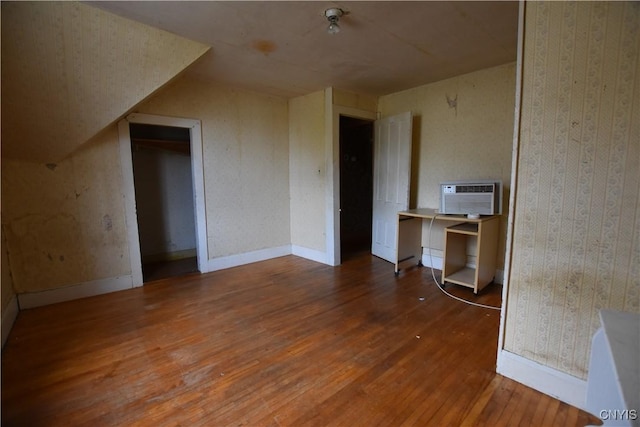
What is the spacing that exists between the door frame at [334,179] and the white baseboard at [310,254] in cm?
11

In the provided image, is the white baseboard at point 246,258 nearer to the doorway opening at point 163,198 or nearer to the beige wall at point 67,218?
the doorway opening at point 163,198

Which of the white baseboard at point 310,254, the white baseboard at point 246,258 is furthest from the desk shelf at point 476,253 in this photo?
the white baseboard at point 246,258

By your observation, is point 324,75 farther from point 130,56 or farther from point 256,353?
point 256,353

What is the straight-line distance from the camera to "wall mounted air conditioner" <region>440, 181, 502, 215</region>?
9.27 feet

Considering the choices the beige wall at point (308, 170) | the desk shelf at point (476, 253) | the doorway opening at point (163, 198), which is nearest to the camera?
the desk shelf at point (476, 253)

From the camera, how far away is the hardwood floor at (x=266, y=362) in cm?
148

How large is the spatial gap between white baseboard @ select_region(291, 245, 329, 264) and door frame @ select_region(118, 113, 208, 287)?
4.36 ft

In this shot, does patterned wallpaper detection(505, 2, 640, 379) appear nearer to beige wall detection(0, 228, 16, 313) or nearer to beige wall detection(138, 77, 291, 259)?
beige wall detection(138, 77, 291, 259)

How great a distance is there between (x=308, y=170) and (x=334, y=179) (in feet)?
1.71

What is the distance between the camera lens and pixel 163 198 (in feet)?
14.1

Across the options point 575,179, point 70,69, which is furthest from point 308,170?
point 575,179

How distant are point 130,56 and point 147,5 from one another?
48cm

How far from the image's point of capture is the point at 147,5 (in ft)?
6.36

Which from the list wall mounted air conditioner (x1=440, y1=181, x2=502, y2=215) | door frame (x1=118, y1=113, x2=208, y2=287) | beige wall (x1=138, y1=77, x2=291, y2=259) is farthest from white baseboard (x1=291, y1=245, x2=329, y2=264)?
wall mounted air conditioner (x1=440, y1=181, x2=502, y2=215)
